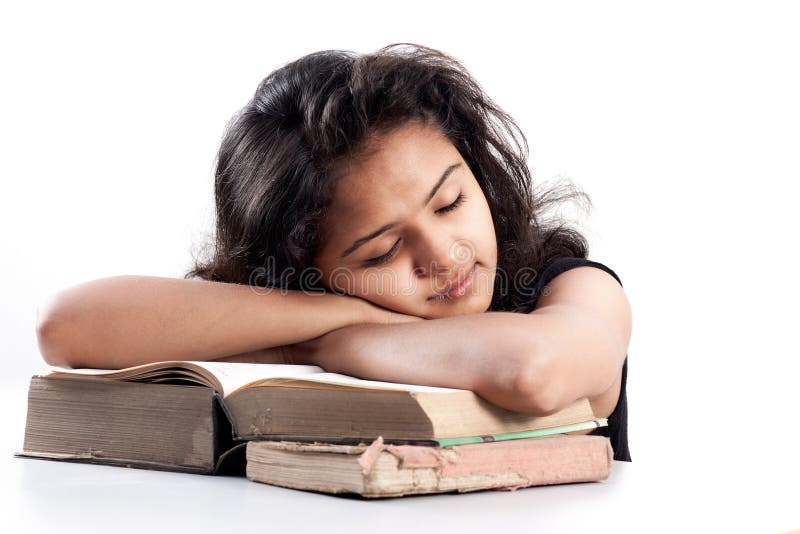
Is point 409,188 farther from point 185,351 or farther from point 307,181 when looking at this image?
point 185,351

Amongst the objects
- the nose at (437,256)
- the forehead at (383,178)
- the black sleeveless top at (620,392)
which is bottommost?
the black sleeveless top at (620,392)

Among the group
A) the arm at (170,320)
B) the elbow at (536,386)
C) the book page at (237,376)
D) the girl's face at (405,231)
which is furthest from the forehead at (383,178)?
the elbow at (536,386)

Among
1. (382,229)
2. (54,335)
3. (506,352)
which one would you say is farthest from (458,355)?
(54,335)

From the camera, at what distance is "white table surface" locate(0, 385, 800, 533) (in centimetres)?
71

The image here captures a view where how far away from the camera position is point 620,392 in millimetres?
1372

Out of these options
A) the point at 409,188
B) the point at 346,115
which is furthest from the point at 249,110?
the point at 409,188

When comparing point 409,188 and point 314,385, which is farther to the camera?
point 409,188

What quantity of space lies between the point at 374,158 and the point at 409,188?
0.21 feet

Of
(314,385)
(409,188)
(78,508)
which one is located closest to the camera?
(78,508)

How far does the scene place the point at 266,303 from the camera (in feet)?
3.83

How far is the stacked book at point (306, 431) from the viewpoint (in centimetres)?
80

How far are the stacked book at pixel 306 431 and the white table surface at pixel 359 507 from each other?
0.02m

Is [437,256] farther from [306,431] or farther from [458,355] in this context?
[306,431]

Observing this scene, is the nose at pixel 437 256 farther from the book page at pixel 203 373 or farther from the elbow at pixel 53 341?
the elbow at pixel 53 341
